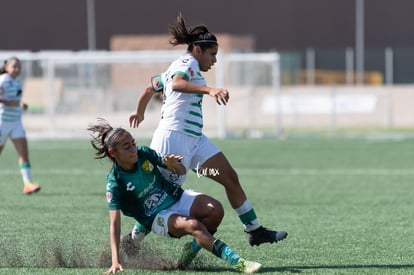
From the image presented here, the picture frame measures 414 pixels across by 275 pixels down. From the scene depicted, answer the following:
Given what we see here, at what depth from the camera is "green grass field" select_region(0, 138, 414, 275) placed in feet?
26.5

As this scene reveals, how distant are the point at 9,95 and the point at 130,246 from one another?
21.1 feet

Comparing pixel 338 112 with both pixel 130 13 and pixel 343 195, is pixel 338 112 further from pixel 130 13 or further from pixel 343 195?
pixel 343 195

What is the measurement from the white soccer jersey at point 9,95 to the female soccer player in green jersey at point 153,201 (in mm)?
6612

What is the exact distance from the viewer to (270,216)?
11.4m

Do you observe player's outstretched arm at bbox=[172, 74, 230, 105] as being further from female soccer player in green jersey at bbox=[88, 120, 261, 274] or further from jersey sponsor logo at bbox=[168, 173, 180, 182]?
jersey sponsor logo at bbox=[168, 173, 180, 182]

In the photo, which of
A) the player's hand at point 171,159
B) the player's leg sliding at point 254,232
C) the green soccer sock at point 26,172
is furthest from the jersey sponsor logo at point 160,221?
the green soccer sock at point 26,172

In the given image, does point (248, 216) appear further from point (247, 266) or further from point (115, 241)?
point (115, 241)

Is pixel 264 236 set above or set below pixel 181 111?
below

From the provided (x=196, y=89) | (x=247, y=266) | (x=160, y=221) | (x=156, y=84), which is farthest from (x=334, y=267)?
(x=156, y=84)

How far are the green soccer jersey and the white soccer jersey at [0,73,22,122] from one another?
6.63m

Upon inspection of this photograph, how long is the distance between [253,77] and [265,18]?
1526cm

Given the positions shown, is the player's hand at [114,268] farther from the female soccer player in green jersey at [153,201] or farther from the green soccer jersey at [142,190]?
the green soccer jersey at [142,190]

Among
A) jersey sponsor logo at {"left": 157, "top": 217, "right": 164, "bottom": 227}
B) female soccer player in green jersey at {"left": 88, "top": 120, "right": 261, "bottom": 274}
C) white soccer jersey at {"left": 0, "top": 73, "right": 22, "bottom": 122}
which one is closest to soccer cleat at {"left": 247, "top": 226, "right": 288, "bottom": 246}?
female soccer player in green jersey at {"left": 88, "top": 120, "right": 261, "bottom": 274}

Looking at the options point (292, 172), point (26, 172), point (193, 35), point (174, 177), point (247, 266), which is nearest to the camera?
point (247, 266)
